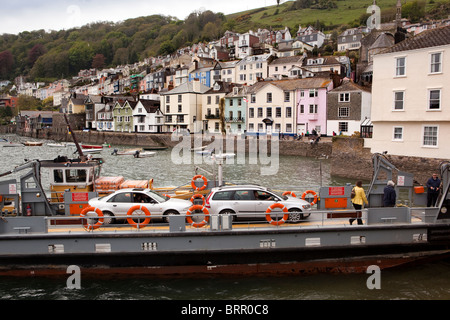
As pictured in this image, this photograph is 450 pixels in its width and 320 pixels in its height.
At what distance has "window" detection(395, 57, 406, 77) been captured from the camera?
27.9 m

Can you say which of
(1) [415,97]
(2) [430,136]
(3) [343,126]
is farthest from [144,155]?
(2) [430,136]

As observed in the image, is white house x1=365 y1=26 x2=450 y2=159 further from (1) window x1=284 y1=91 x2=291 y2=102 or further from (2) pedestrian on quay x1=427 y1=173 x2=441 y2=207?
(1) window x1=284 y1=91 x2=291 y2=102

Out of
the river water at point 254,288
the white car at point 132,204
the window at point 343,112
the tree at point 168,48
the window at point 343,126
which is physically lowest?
the river water at point 254,288

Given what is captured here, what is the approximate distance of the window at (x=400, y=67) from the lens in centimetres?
2788

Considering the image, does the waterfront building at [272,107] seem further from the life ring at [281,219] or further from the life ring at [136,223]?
the life ring at [136,223]

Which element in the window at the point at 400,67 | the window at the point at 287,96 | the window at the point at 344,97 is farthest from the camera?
the window at the point at 287,96

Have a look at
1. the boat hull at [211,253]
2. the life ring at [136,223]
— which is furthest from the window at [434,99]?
the life ring at [136,223]

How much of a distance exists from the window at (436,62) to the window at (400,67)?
6.61ft

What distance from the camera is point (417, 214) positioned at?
44.2 feet

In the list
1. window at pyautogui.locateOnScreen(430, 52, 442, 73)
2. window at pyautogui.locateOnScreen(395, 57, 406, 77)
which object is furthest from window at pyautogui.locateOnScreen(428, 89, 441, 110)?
window at pyautogui.locateOnScreen(395, 57, 406, 77)

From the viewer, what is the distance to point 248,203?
42.5ft
